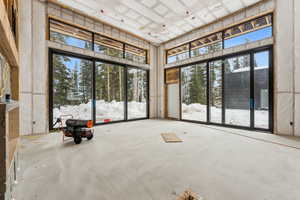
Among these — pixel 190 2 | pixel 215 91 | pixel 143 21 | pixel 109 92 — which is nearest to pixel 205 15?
pixel 190 2

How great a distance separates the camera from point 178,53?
6.57m

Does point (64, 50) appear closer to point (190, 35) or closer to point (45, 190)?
point (45, 190)

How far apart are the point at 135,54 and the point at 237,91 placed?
4.83 m

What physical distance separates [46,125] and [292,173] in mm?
5771

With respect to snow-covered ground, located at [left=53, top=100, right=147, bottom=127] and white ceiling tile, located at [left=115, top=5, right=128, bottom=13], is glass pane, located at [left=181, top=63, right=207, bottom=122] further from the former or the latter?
white ceiling tile, located at [left=115, top=5, right=128, bottom=13]

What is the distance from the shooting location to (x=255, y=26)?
4.28 metres

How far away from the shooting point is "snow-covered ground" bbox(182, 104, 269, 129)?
13.7ft

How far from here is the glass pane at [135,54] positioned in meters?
6.15

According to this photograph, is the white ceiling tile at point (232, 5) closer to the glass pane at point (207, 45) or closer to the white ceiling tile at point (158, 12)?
the white ceiling tile at point (158, 12)

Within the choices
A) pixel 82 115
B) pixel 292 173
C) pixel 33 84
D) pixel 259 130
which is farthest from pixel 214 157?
pixel 33 84

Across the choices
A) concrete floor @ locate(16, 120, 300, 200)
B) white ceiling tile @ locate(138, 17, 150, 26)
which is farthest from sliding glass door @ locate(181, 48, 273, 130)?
white ceiling tile @ locate(138, 17, 150, 26)

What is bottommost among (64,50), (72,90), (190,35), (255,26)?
(72,90)

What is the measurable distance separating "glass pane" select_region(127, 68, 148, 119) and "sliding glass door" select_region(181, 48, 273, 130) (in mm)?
2263

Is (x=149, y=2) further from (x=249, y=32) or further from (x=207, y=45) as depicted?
(x=249, y=32)
